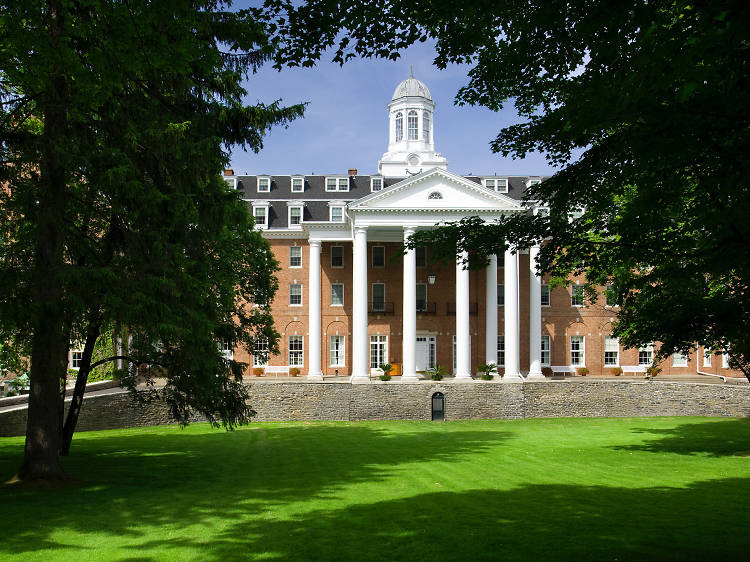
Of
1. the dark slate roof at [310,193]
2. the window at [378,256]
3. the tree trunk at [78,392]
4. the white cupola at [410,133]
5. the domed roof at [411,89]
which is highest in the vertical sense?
the domed roof at [411,89]

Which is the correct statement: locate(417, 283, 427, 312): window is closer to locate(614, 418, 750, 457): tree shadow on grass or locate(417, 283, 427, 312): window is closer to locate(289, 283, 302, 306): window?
locate(289, 283, 302, 306): window

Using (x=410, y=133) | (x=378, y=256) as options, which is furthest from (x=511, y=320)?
(x=410, y=133)

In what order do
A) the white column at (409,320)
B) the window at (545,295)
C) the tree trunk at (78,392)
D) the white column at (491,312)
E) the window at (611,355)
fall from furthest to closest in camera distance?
1. the window at (545,295)
2. the window at (611,355)
3. the white column at (491,312)
4. the white column at (409,320)
5. the tree trunk at (78,392)

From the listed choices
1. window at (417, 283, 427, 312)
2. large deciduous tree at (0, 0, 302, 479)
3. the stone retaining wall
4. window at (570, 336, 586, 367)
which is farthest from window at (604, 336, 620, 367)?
large deciduous tree at (0, 0, 302, 479)

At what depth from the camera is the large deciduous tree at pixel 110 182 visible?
38.3 ft

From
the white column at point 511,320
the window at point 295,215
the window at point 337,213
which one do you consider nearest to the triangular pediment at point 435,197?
the white column at point 511,320

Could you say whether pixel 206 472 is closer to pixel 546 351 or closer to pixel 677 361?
pixel 546 351

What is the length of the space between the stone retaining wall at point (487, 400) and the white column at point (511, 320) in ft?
5.30

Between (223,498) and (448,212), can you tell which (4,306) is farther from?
(448,212)

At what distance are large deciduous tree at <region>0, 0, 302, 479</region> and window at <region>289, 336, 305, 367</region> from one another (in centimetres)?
3009

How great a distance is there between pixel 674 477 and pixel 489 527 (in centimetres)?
927

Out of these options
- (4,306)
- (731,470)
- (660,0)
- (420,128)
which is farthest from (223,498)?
(420,128)

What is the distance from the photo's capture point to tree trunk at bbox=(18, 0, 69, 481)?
13766 mm

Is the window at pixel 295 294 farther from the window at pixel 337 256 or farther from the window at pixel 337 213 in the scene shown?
the window at pixel 337 213
